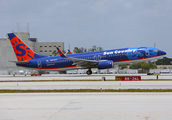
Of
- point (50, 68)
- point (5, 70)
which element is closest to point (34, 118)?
point (50, 68)

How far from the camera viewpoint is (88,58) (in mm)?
48500

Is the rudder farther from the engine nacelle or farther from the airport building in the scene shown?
the airport building

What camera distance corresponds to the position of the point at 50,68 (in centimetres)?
5072

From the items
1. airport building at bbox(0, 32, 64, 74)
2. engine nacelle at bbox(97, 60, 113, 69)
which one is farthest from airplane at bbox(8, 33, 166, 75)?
airport building at bbox(0, 32, 64, 74)

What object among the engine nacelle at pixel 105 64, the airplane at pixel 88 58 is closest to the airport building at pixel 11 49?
the airplane at pixel 88 58

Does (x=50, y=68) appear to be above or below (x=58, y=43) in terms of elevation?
below

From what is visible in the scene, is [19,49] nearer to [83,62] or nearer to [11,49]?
[83,62]

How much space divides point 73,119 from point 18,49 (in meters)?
44.5

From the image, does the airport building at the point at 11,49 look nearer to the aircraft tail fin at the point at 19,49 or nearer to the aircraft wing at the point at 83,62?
the aircraft tail fin at the point at 19,49

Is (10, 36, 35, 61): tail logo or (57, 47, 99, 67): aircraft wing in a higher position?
(10, 36, 35, 61): tail logo

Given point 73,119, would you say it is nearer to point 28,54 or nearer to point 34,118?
point 34,118

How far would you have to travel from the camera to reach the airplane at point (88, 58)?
4578 centimetres

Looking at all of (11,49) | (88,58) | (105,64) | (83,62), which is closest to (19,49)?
(83,62)

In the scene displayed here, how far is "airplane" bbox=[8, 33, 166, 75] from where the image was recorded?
45781 mm
